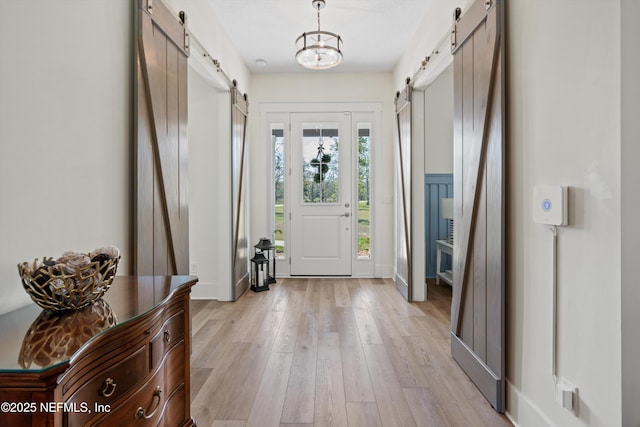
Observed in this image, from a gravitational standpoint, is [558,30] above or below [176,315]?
above

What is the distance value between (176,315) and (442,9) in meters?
2.96

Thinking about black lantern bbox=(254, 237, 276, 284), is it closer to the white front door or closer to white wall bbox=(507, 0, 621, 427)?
the white front door

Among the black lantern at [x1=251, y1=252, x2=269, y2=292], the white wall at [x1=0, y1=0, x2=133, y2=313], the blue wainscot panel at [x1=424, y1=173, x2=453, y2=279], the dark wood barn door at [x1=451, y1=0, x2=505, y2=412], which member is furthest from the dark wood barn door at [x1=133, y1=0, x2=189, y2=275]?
the blue wainscot panel at [x1=424, y1=173, x2=453, y2=279]

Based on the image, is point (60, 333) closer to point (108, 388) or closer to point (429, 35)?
point (108, 388)

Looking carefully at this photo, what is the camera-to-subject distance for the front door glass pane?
4.93 m

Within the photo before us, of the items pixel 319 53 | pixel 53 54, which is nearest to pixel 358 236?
pixel 319 53

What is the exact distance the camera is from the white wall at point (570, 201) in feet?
3.96

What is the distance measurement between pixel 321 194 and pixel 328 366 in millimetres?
2884

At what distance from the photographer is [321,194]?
16.2 ft

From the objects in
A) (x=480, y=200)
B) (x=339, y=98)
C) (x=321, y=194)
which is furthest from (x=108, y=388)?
(x=339, y=98)

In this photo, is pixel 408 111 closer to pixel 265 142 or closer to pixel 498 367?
pixel 265 142

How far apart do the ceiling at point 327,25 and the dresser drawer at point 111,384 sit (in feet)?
9.99

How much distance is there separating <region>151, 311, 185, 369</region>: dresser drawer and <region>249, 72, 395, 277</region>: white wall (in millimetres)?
3460

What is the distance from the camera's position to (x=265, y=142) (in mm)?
4887
